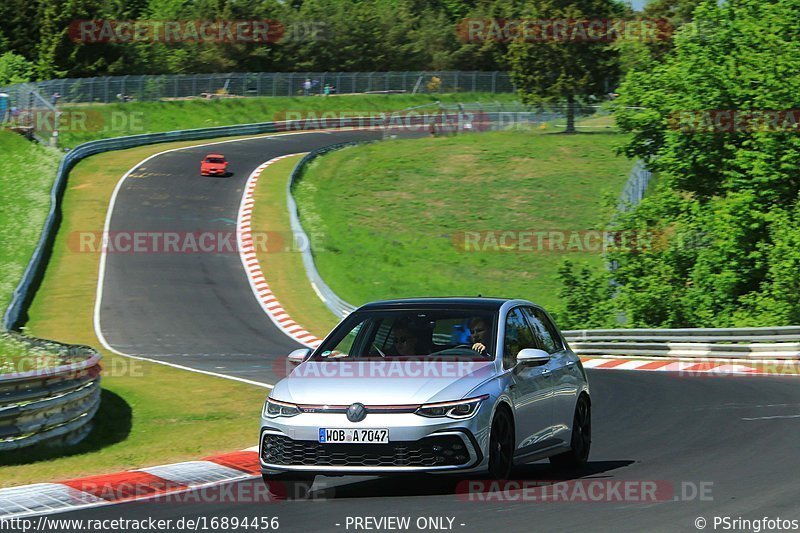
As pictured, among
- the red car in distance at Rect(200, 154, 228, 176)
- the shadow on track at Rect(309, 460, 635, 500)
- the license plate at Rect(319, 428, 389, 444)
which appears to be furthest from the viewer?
the red car in distance at Rect(200, 154, 228, 176)

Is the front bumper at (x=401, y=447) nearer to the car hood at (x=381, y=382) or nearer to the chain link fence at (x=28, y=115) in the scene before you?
the car hood at (x=381, y=382)

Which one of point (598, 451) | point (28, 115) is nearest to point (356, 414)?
point (598, 451)

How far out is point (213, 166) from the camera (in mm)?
56875

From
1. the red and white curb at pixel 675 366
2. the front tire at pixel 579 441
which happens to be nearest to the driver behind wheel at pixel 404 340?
the front tire at pixel 579 441

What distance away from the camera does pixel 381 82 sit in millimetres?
99250

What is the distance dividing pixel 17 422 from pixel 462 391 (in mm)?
5378

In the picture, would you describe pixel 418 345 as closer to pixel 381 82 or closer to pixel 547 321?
pixel 547 321

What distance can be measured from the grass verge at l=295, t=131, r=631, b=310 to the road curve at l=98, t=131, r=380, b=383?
3.75 metres

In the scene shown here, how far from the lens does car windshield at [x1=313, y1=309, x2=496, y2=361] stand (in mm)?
10156

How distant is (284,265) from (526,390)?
105 ft

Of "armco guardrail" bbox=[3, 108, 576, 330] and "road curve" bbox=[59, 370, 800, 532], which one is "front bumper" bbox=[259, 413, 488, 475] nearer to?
"road curve" bbox=[59, 370, 800, 532]

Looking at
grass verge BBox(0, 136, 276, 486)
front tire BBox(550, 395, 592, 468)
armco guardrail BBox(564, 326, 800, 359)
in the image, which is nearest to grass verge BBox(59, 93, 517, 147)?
grass verge BBox(0, 136, 276, 486)

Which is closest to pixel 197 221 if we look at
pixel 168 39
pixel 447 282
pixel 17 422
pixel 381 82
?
pixel 447 282

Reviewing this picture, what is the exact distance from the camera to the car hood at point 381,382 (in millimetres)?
9062
